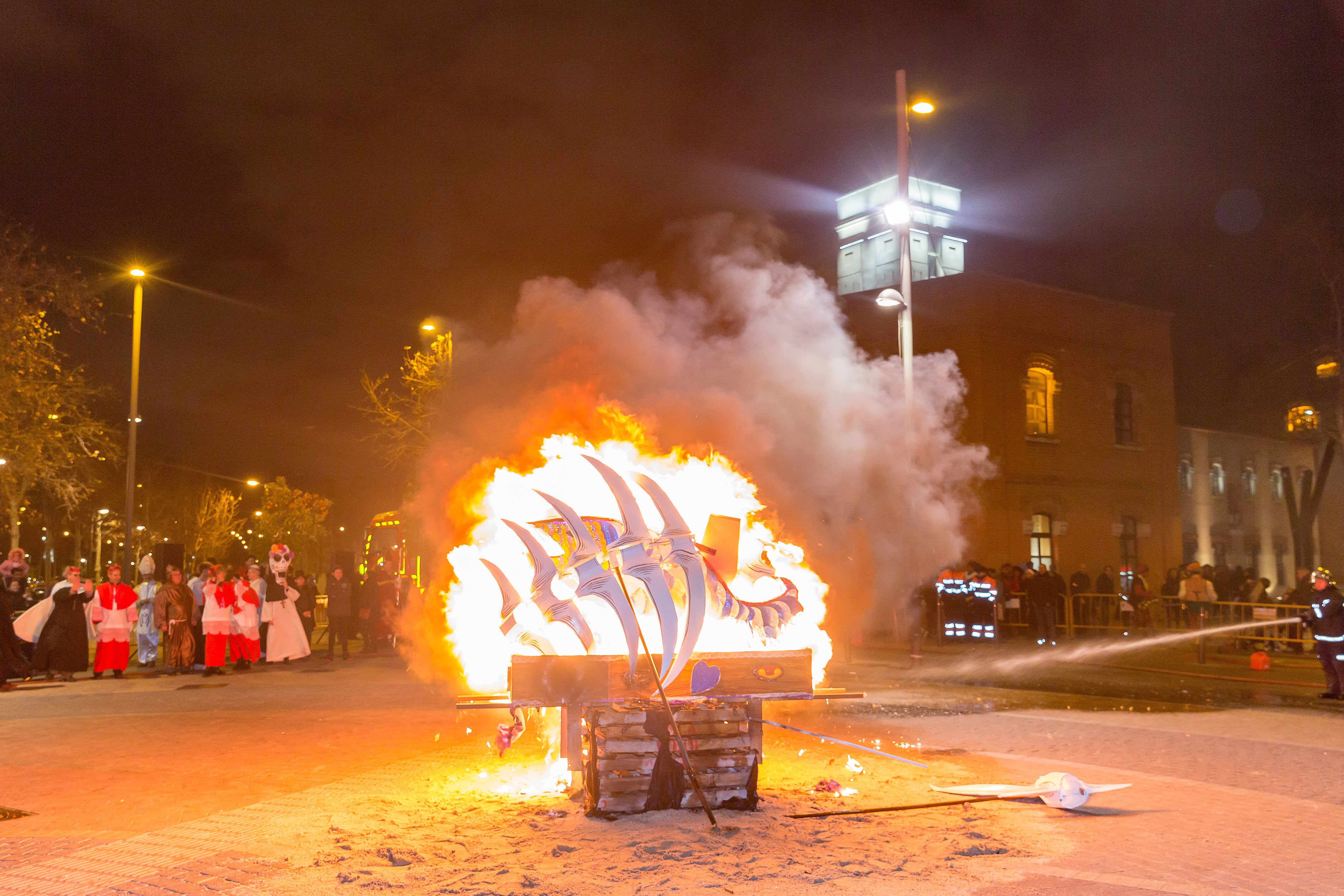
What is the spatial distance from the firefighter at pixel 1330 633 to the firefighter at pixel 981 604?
772 cm

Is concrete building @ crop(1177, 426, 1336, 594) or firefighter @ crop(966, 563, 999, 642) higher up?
concrete building @ crop(1177, 426, 1336, 594)

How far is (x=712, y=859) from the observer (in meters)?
5.49

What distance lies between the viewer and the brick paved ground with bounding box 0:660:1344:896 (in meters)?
5.23

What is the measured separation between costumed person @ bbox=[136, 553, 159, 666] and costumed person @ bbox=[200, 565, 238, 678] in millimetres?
1461

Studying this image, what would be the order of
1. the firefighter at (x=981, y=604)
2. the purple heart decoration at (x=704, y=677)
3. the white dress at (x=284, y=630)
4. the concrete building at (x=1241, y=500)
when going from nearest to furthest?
the purple heart decoration at (x=704, y=677)
the white dress at (x=284, y=630)
the firefighter at (x=981, y=604)
the concrete building at (x=1241, y=500)

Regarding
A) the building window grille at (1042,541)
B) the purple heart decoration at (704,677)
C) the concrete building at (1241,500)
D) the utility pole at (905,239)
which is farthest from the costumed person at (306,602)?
the concrete building at (1241,500)

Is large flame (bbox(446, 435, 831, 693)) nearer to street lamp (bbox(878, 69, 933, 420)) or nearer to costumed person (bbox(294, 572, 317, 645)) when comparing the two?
street lamp (bbox(878, 69, 933, 420))

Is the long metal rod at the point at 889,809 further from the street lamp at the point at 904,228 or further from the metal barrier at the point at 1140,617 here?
the metal barrier at the point at 1140,617

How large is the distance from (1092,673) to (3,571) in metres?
17.6

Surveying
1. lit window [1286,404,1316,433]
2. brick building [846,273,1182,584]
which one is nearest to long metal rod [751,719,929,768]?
brick building [846,273,1182,584]

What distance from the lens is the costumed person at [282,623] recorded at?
59.4 feet

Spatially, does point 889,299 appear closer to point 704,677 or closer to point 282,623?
point 704,677


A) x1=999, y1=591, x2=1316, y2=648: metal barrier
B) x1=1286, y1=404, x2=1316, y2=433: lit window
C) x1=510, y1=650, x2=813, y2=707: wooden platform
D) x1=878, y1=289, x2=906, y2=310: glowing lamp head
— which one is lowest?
x1=999, y1=591, x2=1316, y2=648: metal barrier

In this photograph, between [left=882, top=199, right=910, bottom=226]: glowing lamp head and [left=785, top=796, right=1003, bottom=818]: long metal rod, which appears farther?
[left=882, top=199, right=910, bottom=226]: glowing lamp head
